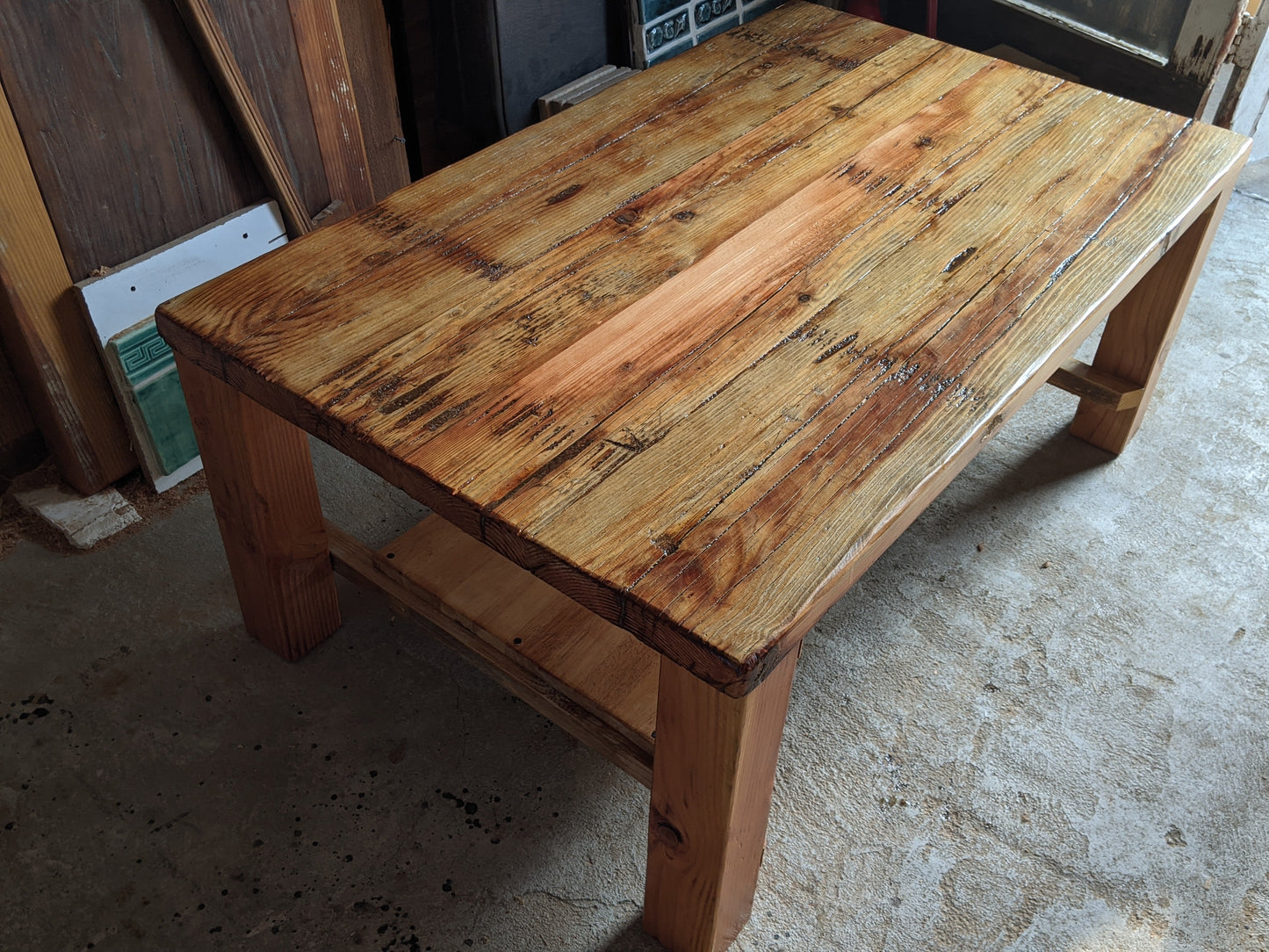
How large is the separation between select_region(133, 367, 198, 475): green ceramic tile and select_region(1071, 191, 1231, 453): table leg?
1.67 m

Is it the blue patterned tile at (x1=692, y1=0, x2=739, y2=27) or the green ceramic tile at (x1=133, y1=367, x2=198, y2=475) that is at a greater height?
the blue patterned tile at (x1=692, y1=0, x2=739, y2=27)

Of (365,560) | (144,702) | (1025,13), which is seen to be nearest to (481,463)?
(365,560)

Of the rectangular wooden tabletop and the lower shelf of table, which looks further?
the lower shelf of table

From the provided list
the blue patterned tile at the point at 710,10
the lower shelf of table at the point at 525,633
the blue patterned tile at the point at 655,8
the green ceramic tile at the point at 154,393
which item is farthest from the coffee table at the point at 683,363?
the blue patterned tile at the point at 710,10

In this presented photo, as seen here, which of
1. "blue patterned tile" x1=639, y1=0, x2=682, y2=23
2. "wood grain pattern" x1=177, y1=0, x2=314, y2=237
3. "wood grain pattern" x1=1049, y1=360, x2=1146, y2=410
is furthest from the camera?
"blue patterned tile" x1=639, y1=0, x2=682, y2=23

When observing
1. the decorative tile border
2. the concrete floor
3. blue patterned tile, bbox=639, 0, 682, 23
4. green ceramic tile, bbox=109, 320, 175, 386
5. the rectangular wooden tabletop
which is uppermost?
the rectangular wooden tabletop

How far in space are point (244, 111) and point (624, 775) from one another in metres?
1.23

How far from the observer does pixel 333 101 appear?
6.47 feet

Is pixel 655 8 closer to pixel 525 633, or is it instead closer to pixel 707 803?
pixel 525 633

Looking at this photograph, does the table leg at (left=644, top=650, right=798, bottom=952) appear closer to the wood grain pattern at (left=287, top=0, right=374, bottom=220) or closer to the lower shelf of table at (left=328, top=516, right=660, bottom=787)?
Result: the lower shelf of table at (left=328, top=516, right=660, bottom=787)

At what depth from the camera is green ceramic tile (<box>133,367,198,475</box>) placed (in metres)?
1.87

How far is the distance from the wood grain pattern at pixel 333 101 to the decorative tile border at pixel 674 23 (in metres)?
0.66

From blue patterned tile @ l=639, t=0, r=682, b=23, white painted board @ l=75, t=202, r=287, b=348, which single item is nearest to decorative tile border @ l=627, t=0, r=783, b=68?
blue patterned tile @ l=639, t=0, r=682, b=23

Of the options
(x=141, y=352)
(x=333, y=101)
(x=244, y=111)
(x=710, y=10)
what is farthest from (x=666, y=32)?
(x=141, y=352)
